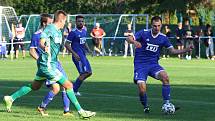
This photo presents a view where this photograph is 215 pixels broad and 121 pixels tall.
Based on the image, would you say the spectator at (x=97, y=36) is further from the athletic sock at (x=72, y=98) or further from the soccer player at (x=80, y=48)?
the athletic sock at (x=72, y=98)

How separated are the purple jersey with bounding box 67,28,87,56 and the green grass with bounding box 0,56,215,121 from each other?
1180 mm

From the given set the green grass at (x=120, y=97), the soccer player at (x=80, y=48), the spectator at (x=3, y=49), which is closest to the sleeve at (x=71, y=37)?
the soccer player at (x=80, y=48)

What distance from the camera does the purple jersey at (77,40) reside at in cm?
1858

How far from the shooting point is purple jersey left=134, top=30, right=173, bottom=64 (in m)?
14.6

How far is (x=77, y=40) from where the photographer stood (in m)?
18.7

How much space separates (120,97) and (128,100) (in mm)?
817

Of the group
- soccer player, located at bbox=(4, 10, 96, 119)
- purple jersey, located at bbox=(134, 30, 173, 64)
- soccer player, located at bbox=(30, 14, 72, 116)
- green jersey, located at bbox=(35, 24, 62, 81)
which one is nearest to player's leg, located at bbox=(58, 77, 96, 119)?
soccer player, located at bbox=(4, 10, 96, 119)

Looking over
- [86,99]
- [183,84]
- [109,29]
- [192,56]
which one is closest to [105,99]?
[86,99]

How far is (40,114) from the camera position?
1358 cm

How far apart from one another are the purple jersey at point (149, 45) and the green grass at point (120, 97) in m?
1.07

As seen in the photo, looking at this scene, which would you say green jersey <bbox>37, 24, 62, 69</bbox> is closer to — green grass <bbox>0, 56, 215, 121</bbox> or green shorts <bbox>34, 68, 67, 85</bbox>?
green shorts <bbox>34, 68, 67, 85</bbox>

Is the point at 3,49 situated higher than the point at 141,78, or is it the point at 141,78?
the point at 141,78

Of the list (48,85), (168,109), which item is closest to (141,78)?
(168,109)

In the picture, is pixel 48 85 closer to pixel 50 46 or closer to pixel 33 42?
pixel 50 46
